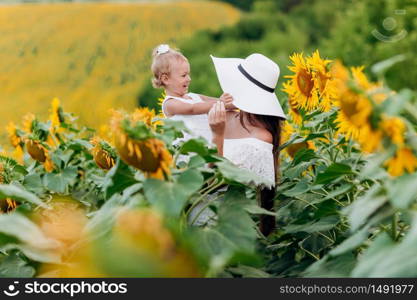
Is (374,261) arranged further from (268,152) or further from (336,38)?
(336,38)

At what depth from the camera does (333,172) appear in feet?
5.18

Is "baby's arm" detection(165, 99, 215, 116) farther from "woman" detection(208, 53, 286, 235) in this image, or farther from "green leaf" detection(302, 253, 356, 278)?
"green leaf" detection(302, 253, 356, 278)

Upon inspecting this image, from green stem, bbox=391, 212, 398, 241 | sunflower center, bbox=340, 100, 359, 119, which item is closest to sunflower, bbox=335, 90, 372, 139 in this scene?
sunflower center, bbox=340, 100, 359, 119

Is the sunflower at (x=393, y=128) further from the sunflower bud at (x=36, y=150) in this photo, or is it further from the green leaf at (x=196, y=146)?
the sunflower bud at (x=36, y=150)

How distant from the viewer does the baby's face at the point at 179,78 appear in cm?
236

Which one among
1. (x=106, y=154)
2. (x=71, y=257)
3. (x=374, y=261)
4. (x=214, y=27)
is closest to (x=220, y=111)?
(x=106, y=154)

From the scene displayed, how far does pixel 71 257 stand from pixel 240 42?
2149cm

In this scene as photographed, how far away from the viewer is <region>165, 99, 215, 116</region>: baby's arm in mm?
2215

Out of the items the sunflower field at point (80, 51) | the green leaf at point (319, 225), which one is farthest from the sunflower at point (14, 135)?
the sunflower field at point (80, 51)

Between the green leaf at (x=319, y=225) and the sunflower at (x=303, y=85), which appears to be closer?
the green leaf at (x=319, y=225)

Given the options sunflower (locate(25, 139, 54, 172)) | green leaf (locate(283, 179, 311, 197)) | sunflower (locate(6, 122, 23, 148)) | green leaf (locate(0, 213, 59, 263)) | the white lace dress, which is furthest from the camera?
sunflower (locate(6, 122, 23, 148))

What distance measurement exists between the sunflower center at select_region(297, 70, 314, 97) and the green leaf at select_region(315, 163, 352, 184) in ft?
2.04

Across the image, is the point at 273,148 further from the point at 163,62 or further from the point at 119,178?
the point at 119,178

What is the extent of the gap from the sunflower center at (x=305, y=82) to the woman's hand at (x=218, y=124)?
0.33m
